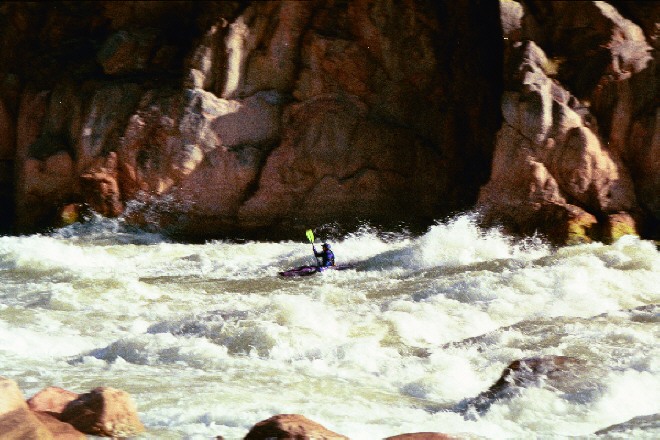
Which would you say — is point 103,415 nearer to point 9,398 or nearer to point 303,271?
point 9,398

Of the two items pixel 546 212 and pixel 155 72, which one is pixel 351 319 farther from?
pixel 155 72

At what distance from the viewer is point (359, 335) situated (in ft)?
29.2

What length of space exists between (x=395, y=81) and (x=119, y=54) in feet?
18.7

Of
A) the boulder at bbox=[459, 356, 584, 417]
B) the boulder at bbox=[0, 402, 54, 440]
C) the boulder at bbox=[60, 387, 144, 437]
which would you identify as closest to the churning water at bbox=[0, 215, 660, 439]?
the boulder at bbox=[459, 356, 584, 417]

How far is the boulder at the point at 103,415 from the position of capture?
5.31m

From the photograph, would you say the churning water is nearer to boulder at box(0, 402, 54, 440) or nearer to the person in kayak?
the person in kayak

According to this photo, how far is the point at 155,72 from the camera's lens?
18156 millimetres

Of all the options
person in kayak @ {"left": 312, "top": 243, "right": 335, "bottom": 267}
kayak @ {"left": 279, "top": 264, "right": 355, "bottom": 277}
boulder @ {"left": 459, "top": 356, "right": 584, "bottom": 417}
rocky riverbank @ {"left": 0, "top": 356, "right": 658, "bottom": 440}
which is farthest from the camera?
person in kayak @ {"left": 312, "top": 243, "right": 335, "bottom": 267}

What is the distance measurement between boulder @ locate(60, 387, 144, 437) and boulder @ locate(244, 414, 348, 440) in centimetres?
85

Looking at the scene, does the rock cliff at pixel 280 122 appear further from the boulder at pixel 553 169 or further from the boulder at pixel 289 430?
the boulder at pixel 289 430

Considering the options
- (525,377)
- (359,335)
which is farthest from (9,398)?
(359,335)

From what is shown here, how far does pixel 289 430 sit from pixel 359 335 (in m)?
3.98

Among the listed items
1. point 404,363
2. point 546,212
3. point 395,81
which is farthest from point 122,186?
point 404,363

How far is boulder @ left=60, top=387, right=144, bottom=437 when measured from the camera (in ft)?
17.4
